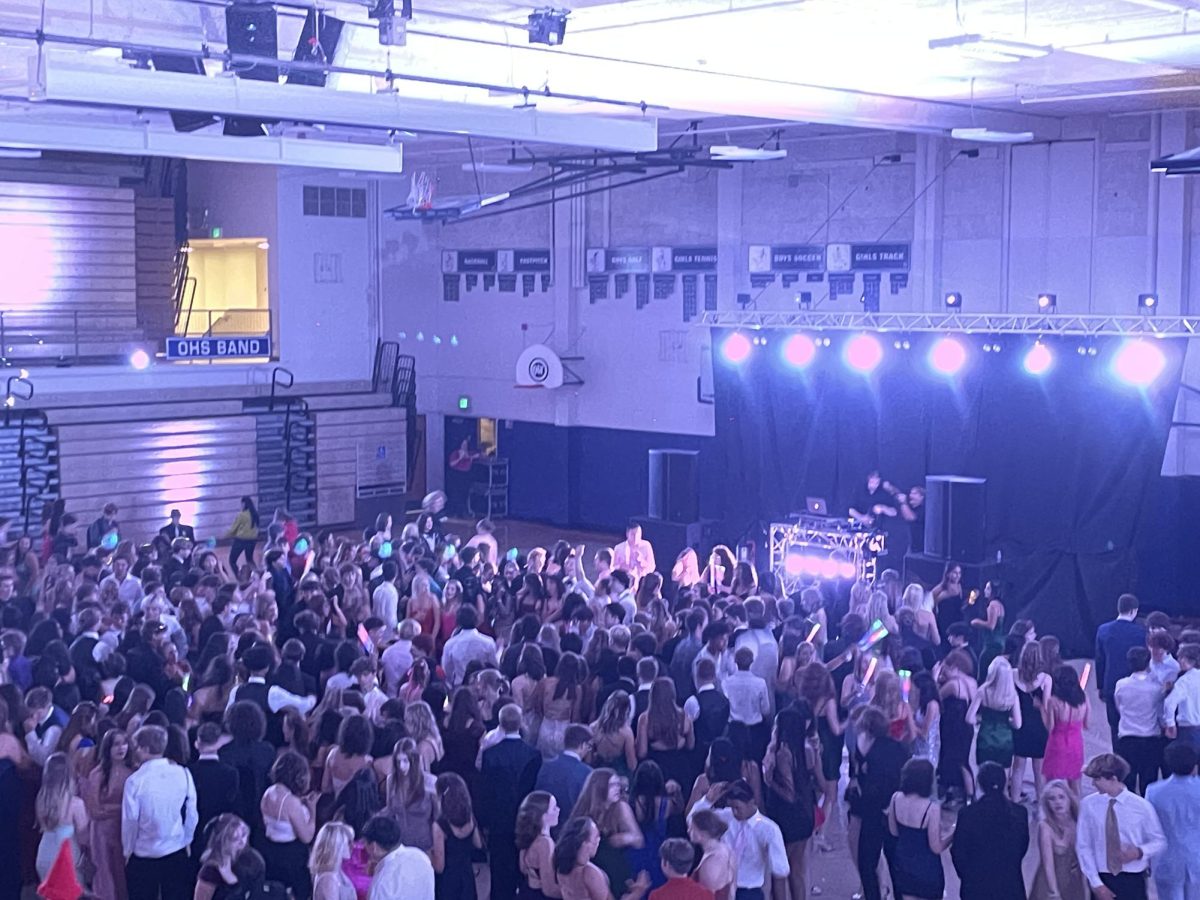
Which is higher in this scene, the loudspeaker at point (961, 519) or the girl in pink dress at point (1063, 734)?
the loudspeaker at point (961, 519)

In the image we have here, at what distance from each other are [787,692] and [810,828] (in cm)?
128

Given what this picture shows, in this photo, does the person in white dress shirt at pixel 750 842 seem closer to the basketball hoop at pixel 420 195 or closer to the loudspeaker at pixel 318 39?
the loudspeaker at pixel 318 39

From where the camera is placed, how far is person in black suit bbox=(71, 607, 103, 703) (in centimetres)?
771

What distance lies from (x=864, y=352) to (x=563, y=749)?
8827 mm

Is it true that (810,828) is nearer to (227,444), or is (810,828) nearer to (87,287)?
(227,444)

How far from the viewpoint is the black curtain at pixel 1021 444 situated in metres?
13.1

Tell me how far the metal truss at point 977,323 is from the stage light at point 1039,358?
0.42 feet

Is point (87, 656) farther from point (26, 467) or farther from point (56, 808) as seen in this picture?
point (26, 467)

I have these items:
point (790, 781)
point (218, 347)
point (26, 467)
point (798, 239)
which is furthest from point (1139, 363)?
point (26, 467)

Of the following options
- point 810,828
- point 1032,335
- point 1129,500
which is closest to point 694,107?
point 1032,335

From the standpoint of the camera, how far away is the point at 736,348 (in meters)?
15.9

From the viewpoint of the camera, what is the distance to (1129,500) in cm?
1319

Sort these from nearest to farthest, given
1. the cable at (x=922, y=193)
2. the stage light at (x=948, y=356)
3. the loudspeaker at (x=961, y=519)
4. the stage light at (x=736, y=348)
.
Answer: the loudspeaker at (x=961, y=519) → the stage light at (x=948, y=356) → the cable at (x=922, y=193) → the stage light at (x=736, y=348)

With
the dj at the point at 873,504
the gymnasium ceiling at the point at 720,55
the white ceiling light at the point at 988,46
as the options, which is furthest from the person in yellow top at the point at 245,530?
the white ceiling light at the point at 988,46
